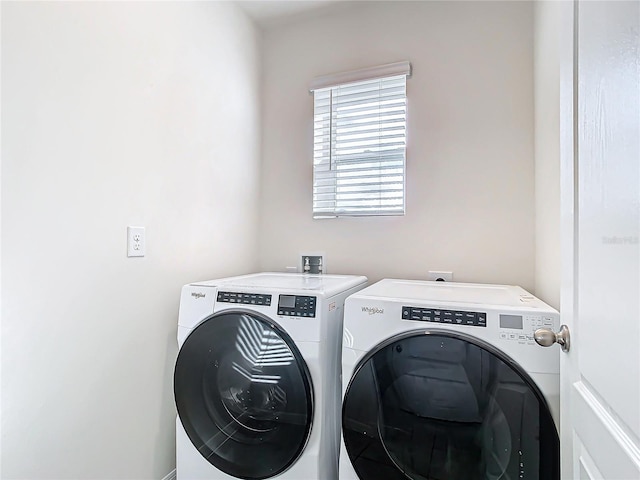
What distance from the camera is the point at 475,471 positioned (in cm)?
102

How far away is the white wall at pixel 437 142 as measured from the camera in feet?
5.71

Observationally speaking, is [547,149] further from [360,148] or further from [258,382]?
[258,382]

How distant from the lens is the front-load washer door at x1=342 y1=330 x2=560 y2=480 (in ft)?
3.16

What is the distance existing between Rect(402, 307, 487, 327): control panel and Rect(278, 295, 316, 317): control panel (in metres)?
0.33

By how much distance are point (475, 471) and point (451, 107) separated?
1677 millimetres

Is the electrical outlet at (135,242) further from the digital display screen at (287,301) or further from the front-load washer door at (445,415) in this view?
the front-load washer door at (445,415)

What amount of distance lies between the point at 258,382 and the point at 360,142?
57.3 inches

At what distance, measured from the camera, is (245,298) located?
133cm

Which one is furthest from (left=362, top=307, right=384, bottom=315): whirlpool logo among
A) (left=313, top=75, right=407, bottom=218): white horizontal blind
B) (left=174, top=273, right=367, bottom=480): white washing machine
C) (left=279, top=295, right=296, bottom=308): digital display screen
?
(left=313, top=75, right=407, bottom=218): white horizontal blind

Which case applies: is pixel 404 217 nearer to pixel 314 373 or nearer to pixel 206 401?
pixel 314 373

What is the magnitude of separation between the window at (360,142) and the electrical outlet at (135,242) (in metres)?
1.05

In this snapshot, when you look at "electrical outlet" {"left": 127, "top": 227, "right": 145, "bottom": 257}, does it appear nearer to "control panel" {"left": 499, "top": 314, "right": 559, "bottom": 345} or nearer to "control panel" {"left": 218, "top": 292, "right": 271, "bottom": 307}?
"control panel" {"left": 218, "top": 292, "right": 271, "bottom": 307}

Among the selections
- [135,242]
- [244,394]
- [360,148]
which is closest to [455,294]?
[244,394]

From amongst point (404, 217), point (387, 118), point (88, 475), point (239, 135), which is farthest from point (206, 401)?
point (387, 118)
